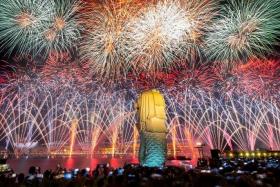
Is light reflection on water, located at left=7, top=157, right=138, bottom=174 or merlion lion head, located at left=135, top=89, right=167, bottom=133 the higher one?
merlion lion head, located at left=135, top=89, right=167, bottom=133

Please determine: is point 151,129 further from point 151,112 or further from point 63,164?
point 63,164

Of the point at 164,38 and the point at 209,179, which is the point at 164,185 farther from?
the point at 164,38

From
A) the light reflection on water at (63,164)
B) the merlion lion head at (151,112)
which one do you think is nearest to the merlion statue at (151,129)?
the merlion lion head at (151,112)

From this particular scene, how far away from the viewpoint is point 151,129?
2961cm

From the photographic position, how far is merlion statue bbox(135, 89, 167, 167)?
29389 mm

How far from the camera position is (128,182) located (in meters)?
17.1

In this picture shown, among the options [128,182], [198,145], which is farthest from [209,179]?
[198,145]

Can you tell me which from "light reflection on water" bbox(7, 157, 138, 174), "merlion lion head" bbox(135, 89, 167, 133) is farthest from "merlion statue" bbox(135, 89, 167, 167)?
"light reflection on water" bbox(7, 157, 138, 174)

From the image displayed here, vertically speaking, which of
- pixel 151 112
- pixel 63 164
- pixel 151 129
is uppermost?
pixel 151 112

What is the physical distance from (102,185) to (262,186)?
758 cm

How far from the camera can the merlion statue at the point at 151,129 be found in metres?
29.4

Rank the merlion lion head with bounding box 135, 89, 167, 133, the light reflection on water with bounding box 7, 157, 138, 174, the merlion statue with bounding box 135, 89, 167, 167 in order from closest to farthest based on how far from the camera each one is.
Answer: the merlion statue with bounding box 135, 89, 167, 167 → the merlion lion head with bounding box 135, 89, 167, 133 → the light reflection on water with bounding box 7, 157, 138, 174

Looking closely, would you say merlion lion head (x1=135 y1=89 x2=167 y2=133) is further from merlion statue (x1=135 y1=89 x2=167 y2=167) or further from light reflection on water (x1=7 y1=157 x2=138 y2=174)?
light reflection on water (x1=7 y1=157 x2=138 y2=174)

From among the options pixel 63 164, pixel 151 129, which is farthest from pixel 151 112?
pixel 63 164
